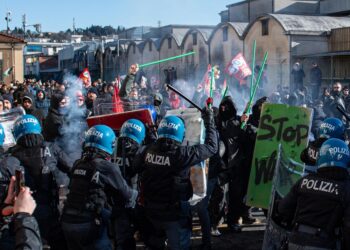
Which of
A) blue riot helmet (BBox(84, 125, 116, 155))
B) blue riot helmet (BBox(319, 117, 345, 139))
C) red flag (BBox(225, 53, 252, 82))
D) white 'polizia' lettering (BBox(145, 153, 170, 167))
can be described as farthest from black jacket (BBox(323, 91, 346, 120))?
blue riot helmet (BBox(84, 125, 116, 155))

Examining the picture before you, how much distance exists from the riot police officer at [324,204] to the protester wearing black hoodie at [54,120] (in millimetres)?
5270

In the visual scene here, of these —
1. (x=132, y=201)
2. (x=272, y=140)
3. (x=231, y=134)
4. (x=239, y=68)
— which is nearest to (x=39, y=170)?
(x=132, y=201)

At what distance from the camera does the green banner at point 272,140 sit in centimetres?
654

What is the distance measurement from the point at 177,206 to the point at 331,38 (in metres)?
25.3

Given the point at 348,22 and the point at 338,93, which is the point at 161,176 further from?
the point at 348,22

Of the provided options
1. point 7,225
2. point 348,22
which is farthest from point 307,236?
point 348,22

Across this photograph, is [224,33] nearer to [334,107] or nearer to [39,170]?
[334,107]

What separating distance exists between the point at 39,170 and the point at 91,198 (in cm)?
83

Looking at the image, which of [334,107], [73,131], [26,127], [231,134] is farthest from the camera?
[334,107]

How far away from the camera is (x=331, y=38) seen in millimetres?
28125

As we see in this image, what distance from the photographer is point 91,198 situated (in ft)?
15.0

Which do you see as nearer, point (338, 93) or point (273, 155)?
point (273, 155)

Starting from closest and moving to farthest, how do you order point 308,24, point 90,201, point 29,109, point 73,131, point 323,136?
1. point 90,201
2. point 323,136
3. point 73,131
4. point 29,109
5. point 308,24

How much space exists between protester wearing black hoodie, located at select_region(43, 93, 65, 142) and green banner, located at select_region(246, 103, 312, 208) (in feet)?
11.4
